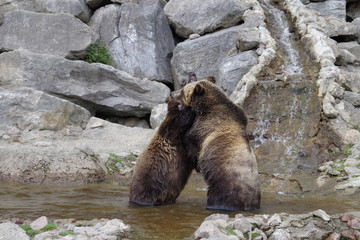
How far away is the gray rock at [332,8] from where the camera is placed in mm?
17823

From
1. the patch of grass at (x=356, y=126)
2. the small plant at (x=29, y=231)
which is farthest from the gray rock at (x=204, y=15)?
the small plant at (x=29, y=231)

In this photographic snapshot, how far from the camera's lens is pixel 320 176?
28.9 ft

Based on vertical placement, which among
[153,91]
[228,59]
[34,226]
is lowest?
[153,91]

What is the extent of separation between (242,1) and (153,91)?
4.63 metres

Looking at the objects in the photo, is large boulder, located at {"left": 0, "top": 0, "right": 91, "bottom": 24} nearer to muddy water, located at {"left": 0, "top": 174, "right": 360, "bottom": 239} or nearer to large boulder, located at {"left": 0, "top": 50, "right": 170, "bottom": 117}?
large boulder, located at {"left": 0, "top": 50, "right": 170, "bottom": 117}

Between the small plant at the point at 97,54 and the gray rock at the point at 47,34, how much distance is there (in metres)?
0.17

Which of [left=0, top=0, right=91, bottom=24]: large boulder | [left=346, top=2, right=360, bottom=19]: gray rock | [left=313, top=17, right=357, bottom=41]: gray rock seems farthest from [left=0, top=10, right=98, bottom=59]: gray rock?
[left=346, top=2, right=360, bottom=19]: gray rock

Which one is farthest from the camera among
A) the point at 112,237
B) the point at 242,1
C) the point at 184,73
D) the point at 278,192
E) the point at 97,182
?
the point at 242,1

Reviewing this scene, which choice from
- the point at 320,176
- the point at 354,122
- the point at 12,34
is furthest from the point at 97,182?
the point at 12,34

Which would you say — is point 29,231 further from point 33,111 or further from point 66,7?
point 66,7

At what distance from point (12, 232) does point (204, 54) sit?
1175 centimetres

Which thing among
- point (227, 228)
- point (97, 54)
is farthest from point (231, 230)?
point (97, 54)

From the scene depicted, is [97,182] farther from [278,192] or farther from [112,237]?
[112,237]

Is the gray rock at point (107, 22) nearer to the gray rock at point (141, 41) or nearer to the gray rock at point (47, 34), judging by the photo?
the gray rock at point (141, 41)
